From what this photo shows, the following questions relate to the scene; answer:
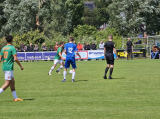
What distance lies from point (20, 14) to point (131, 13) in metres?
18.2

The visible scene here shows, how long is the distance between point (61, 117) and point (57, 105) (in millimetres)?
1643

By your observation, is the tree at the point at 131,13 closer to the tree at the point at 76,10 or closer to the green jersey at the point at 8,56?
the tree at the point at 76,10

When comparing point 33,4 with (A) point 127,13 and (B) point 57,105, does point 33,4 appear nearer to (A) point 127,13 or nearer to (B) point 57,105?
(A) point 127,13

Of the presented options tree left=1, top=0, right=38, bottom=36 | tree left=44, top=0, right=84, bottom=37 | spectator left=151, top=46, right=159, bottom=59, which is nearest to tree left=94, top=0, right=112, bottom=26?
tree left=44, top=0, right=84, bottom=37

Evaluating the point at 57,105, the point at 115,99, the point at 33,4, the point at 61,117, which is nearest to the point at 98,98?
the point at 115,99

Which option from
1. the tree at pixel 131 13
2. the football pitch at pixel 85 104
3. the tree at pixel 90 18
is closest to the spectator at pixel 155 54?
the tree at pixel 131 13

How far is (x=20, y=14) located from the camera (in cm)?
5644

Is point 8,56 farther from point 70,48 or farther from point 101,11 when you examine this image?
point 101,11

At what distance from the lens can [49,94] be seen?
11648 millimetres

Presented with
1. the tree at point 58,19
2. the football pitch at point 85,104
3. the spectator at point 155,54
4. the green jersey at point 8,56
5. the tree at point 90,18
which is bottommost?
the football pitch at point 85,104

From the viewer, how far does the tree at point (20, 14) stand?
185 feet

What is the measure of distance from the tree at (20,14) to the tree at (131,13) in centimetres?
1348

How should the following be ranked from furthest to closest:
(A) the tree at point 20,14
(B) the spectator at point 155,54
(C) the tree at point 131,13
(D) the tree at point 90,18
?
(D) the tree at point 90,18, (C) the tree at point 131,13, (A) the tree at point 20,14, (B) the spectator at point 155,54

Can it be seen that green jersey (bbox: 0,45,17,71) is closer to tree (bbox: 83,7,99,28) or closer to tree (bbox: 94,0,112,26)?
tree (bbox: 94,0,112,26)
